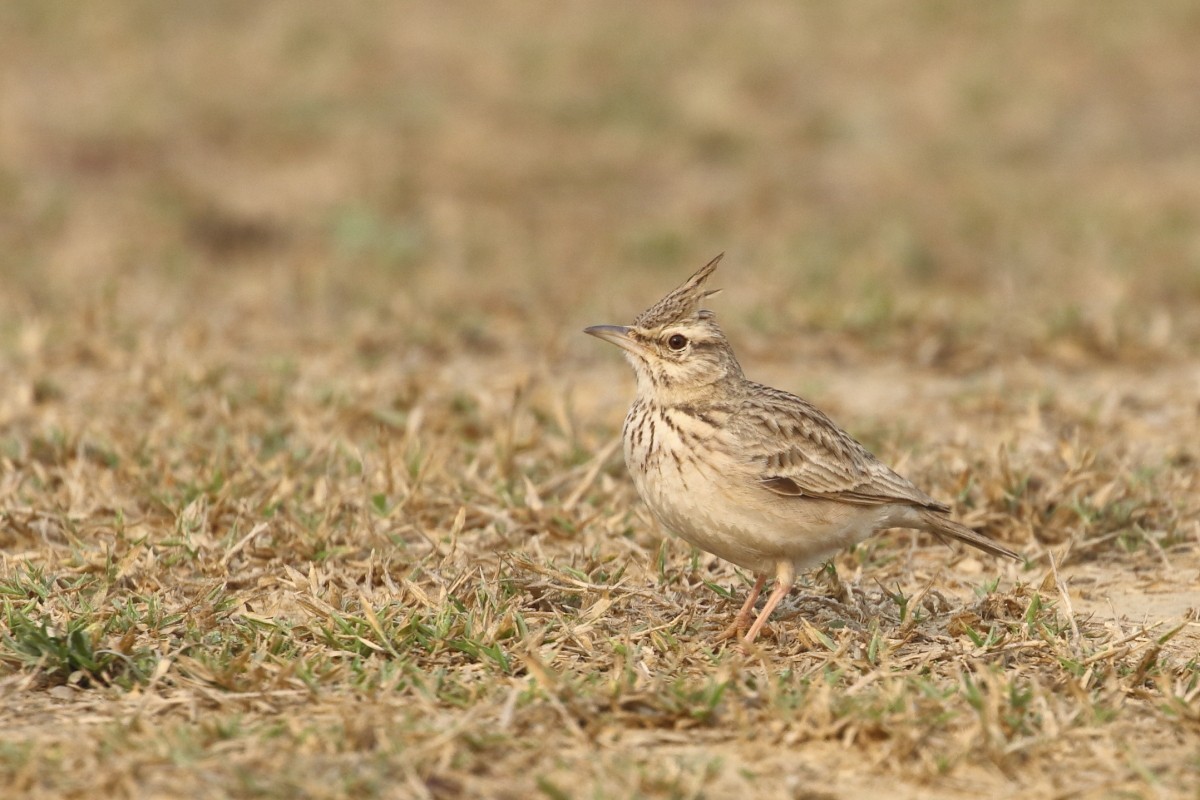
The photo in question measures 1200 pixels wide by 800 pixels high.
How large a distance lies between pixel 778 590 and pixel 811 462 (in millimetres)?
418

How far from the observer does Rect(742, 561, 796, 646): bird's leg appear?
16.2 ft

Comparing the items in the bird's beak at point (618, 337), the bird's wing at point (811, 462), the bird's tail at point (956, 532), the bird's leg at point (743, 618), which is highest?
the bird's beak at point (618, 337)

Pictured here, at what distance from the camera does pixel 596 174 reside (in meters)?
13.5

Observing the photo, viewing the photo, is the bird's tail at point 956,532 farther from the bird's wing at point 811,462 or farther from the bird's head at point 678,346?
the bird's head at point 678,346

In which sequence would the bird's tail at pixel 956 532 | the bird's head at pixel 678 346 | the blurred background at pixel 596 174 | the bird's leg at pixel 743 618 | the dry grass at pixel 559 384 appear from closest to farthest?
the dry grass at pixel 559 384 → the bird's leg at pixel 743 618 → the bird's tail at pixel 956 532 → the bird's head at pixel 678 346 → the blurred background at pixel 596 174

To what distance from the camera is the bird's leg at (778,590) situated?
4945mm

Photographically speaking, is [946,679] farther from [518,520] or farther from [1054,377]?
[1054,377]

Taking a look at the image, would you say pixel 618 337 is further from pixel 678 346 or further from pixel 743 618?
pixel 743 618

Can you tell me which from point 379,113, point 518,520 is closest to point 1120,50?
point 379,113

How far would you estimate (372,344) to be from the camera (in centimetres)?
863

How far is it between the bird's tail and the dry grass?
22cm

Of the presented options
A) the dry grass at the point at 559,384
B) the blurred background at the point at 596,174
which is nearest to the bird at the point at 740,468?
the dry grass at the point at 559,384

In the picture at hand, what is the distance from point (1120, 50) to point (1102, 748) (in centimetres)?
1327

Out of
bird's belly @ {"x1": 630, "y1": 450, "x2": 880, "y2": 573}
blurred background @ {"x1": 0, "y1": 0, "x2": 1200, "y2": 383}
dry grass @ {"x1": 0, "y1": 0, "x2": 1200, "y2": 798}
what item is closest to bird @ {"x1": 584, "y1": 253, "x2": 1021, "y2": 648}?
bird's belly @ {"x1": 630, "y1": 450, "x2": 880, "y2": 573}
